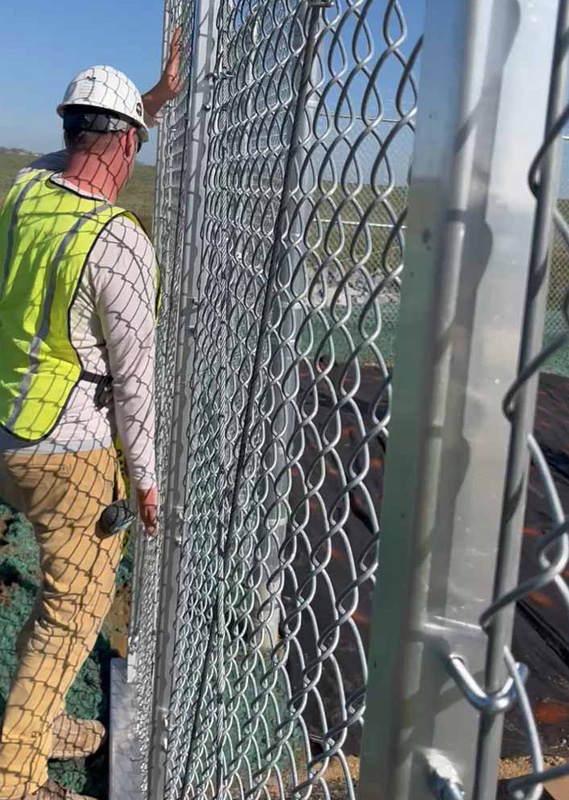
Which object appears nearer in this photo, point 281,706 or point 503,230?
point 503,230

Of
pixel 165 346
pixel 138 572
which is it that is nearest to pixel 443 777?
pixel 165 346

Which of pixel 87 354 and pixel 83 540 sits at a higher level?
pixel 87 354

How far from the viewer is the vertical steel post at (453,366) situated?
0.66 m

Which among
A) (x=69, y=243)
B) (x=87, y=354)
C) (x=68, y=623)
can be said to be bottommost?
(x=68, y=623)

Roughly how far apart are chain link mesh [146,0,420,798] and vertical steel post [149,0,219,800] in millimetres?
37

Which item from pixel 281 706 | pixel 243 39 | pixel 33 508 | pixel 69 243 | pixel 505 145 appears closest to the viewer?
pixel 505 145

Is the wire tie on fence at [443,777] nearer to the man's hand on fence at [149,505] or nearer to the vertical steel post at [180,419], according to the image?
the vertical steel post at [180,419]

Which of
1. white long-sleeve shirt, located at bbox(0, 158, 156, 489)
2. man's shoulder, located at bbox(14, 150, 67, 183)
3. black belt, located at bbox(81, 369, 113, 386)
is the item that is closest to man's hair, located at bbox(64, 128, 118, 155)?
white long-sleeve shirt, located at bbox(0, 158, 156, 489)

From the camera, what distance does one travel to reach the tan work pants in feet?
7.89

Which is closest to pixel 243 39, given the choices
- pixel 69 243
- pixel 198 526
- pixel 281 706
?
pixel 69 243

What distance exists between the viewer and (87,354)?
7.54 ft

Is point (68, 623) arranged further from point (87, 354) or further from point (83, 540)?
point (87, 354)

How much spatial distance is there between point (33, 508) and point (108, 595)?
1.22ft

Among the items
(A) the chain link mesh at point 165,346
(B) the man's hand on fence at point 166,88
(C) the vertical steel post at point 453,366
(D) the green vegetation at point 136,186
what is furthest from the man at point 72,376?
(D) the green vegetation at point 136,186
